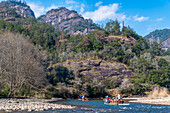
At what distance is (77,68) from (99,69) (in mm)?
10969

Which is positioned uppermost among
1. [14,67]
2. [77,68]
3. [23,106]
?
[77,68]

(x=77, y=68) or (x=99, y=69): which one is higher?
(x=77, y=68)

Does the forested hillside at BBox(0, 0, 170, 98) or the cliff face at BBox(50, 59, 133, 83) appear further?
the cliff face at BBox(50, 59, 133, 83)

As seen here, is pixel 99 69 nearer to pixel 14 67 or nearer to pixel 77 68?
pixel 77 68

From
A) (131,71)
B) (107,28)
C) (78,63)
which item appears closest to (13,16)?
(107,28)

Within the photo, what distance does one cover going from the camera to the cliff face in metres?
85.1

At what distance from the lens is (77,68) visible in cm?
8544

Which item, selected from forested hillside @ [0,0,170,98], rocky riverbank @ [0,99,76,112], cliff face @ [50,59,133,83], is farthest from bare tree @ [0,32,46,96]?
cliff face @ [50,59,133,83]

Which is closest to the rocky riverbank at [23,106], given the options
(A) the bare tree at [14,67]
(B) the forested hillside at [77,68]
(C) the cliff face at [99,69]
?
(A) the bare tree at [14,67]

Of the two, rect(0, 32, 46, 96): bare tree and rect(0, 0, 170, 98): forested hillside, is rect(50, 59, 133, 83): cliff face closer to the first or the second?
rect(0, 0, 170, 98): forested hillside

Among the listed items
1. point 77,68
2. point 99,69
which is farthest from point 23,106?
point 99,69

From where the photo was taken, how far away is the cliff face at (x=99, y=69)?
85.1 meters

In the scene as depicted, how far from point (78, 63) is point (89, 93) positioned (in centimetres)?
2368

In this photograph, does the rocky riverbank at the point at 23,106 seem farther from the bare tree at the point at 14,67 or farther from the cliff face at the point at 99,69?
the cliff face at the point at 99,69
